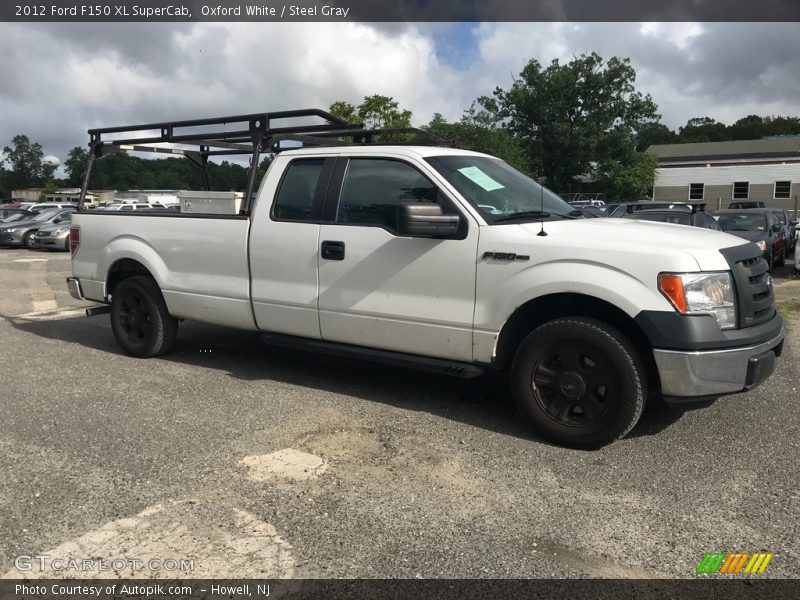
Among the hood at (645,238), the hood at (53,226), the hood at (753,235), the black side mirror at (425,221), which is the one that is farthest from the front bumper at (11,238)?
the hood at (645,238)

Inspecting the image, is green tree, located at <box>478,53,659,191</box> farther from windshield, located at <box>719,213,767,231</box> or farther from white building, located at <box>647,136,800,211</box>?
windshield, located at <box>719,213,767,231</box>

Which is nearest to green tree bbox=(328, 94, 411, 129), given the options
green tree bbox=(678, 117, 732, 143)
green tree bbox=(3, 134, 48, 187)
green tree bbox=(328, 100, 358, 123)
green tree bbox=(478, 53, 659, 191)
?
green tree bbox=(328, 100, 358, 123)

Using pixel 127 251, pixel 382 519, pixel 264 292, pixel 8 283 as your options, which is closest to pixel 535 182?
pixel 264 292

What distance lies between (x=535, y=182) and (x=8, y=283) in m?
11.8

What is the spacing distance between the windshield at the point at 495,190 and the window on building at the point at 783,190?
5473 cm

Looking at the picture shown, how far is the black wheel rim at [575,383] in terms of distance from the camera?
13.4 feet

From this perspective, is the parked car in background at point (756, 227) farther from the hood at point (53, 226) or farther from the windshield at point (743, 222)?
the hood at point (53, 226)

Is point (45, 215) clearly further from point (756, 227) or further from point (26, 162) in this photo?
point (26, 162)

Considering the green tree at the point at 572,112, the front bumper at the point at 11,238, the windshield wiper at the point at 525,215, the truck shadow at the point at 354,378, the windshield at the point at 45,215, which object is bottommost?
the truck shadow at the point at 354,378

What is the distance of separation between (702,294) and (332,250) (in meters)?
2.57

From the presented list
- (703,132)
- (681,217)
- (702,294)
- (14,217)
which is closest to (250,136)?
(702,294)

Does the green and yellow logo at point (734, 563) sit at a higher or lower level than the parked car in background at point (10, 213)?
lower

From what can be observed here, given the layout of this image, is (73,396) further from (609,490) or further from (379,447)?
(609,490)

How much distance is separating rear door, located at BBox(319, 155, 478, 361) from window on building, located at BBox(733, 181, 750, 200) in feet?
184
